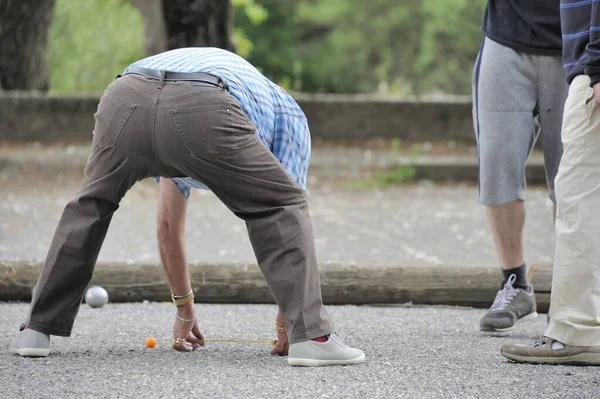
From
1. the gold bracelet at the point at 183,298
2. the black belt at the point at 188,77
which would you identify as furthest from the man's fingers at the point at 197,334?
the black belt at the point at 188,77

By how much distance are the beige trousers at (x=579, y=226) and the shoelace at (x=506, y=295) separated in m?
0.87

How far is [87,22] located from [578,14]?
Result: 21.0 meters

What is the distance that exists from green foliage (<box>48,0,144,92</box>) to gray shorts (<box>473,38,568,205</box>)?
62.2 ft

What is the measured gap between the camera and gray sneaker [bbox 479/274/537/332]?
482 cm

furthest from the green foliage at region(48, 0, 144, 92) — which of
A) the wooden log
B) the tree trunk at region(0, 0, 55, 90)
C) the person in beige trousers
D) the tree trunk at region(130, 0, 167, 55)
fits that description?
the person in beige trousers

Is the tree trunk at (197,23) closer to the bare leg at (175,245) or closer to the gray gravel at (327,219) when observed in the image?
the gray gravel at (327,219)

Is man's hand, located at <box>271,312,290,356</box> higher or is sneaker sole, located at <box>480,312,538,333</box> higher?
man's hand, located at <box>271,312,290,356</box>

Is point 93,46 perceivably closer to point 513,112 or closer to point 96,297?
point 96,297

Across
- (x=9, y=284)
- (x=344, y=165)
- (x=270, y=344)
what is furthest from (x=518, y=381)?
(x=344, y=165)

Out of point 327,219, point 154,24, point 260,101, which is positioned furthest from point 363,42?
point 260,101

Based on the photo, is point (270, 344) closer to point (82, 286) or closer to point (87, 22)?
point (82, 286)

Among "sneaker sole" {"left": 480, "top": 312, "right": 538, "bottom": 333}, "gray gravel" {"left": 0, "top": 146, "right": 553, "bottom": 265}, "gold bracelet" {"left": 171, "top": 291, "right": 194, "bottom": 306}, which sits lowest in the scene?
"gray gravel" {"left": 0, "top": 146, "right": 553, "bottom": 265}

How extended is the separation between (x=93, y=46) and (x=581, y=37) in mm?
21158

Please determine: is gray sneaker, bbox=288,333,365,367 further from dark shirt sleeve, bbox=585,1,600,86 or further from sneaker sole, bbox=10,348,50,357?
dark shirt sleeve, bbox=585,1,600,86
